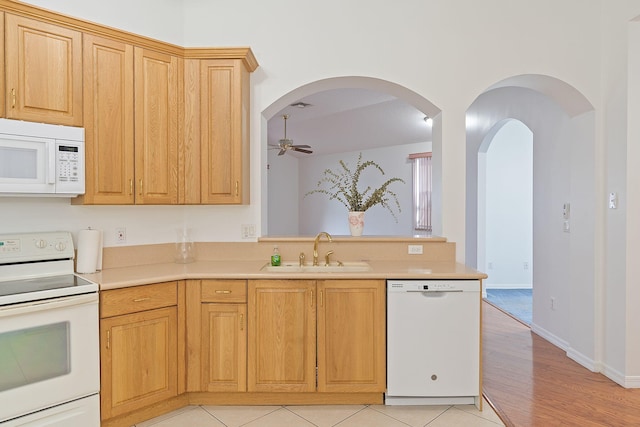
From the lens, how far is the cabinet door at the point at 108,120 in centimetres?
237

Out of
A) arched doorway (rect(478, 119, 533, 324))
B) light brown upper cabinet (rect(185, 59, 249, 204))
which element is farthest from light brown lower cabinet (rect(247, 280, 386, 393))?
arched doorway (rect(478, 119, 533, 324))

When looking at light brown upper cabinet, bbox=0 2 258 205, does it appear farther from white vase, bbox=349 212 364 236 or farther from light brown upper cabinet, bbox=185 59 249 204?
white vase, bbox=349 212 364 236

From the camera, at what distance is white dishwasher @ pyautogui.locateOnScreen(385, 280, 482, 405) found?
2459 millimetres

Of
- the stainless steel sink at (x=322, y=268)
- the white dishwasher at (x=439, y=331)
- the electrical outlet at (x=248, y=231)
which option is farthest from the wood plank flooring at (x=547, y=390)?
the electrical outlet at (x=248, y=231)

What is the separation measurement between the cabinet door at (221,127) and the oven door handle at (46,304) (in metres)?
0.98

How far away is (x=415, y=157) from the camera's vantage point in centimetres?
750

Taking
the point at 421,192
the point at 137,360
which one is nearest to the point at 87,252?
the point at 137,360

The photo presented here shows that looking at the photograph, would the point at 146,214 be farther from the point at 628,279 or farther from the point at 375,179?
the point at 375,179

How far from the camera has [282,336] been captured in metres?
2.49

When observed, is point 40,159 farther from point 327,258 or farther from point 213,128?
point 327,258

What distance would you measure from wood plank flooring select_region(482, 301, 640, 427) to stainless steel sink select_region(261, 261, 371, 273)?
48.3 inches

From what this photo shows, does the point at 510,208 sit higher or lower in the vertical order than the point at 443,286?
higher

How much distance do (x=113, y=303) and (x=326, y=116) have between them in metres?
5.81

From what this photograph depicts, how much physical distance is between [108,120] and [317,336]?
1900 mm
